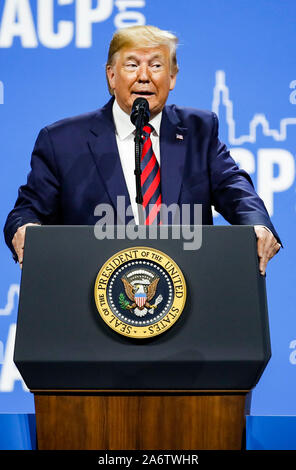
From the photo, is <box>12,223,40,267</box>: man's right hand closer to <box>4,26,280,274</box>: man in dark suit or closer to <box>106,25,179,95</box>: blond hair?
<box>4,26,280,274</box>: man in dark suit

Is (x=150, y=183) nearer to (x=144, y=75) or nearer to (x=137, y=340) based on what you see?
(x=144, y=75)

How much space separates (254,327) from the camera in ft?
4.97

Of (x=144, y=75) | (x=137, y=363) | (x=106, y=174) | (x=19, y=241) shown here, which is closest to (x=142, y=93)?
(x=144, y=75)

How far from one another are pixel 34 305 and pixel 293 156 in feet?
5.64

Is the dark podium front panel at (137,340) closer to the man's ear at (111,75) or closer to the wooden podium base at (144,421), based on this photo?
the wooden podium base at (144,421)

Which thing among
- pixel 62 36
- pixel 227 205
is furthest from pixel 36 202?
pixel 62 36

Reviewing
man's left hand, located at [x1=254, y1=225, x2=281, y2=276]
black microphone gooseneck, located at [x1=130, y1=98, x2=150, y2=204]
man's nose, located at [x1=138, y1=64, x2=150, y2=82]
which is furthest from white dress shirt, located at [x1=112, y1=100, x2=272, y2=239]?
man's left hand, located at [x1=254, y1=225, x2=281, y2=276]

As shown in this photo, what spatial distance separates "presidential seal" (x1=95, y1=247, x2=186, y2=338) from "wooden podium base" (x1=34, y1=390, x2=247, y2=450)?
0.48 ft

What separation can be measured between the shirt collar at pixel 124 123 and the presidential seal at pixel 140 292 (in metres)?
0.72

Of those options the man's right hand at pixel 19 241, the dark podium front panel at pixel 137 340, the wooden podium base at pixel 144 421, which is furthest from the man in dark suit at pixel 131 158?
the wooden podium base at pixel 144 421

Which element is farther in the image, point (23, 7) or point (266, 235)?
point (23, 7)

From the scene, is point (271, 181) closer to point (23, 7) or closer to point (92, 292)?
point (23, 7)

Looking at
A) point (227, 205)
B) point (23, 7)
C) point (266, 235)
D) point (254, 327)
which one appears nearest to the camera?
point (254, 327)

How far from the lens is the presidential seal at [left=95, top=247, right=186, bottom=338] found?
1.50m
